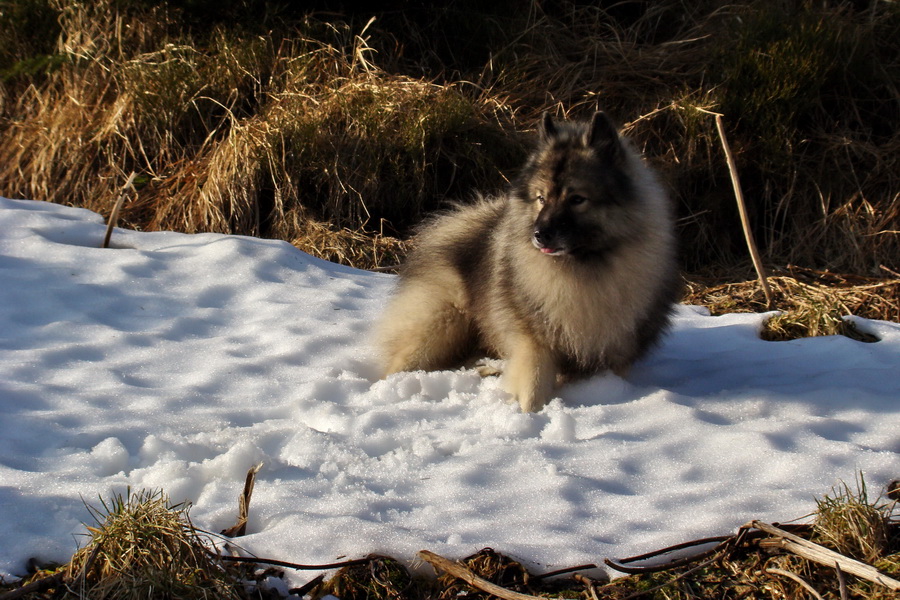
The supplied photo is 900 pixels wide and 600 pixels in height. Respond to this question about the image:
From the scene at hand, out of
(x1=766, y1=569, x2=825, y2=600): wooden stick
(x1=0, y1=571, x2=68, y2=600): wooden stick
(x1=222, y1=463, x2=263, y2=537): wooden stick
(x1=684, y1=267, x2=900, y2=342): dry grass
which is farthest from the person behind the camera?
(x1=684, y1=267, x2=900, y2=342): dry grass

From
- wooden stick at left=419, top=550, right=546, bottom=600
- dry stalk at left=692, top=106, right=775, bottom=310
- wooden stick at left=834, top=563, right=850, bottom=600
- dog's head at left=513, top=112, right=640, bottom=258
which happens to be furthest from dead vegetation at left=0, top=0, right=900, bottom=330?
wooden stick at left=419, top=550, right=546, bottom=600

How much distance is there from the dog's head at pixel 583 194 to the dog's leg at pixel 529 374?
17.6 inches

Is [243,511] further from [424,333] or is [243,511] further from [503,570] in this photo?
[424,333]

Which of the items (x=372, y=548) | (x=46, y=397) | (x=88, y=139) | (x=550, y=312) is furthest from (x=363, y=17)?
(x=372, y=548)

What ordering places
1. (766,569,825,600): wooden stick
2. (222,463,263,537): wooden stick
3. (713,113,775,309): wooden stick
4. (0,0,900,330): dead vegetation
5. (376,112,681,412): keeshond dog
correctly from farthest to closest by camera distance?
1. (0,0,900,330): dead vegetation
2. (713,113,775,309): wooden stick
3. (376,112,681,412): keeshond dog
4. (222,463,263,537): wooden stick
5. (766,569,825,600): wooden stick

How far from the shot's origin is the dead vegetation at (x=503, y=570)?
7.32 feet

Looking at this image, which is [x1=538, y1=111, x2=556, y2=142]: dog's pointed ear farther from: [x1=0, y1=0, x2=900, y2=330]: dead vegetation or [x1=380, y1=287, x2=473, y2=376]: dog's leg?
[x1=0, y1=0, x2=900, y2=330]: dead vegetation

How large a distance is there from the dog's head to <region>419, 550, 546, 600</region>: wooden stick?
1.59 m

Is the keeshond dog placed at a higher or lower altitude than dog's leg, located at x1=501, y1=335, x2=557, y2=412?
higher

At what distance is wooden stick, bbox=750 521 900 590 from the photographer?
7.23 feet

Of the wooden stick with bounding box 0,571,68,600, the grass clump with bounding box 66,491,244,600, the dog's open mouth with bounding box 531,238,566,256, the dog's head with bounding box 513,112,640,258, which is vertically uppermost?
the dog's head with bounding box 513,112,640,258

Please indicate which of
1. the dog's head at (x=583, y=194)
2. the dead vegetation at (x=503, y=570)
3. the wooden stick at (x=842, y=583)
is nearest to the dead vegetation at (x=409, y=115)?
the dog's head at (x=583, y=194)

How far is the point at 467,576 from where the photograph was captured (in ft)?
7.61

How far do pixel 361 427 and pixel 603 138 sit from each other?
1665 mm
